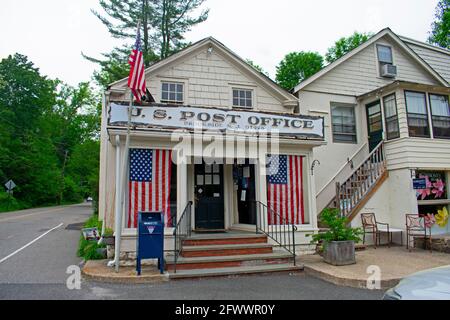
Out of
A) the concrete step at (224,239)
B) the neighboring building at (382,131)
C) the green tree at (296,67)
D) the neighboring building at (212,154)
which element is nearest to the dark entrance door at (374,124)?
the neighboring building at (382,131)

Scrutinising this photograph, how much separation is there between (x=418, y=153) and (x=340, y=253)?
6.01m

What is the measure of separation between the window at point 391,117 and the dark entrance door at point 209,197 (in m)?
6.76

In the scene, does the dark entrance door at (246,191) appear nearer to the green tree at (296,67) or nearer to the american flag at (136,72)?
the american flag at (136,72)

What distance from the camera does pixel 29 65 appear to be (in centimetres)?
4388

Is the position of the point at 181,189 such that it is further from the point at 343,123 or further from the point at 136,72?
the point at 343,123

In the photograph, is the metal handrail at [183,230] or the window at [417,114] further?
the window at [417,114]

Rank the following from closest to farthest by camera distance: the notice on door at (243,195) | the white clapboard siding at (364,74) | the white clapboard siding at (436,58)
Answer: the notice on door at (243,195)
the white clapboard siding at (364,74)
the white clapboard siding at (436,58)

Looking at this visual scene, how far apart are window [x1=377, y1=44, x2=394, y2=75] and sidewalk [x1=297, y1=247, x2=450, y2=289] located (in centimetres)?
851

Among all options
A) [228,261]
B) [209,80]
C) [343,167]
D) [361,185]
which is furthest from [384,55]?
[228,261]

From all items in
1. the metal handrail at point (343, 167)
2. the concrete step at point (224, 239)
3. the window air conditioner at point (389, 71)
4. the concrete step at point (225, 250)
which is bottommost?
the concrete step at point (225, 250)

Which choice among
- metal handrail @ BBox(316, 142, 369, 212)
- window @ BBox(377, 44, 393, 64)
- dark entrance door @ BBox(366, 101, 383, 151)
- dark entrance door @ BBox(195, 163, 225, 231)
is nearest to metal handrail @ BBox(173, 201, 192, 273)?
dark entrance door @ BBox(195, 163, 225, 231)

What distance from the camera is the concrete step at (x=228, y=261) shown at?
7.54 m

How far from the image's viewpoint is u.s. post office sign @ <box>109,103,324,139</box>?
8.46 meters
